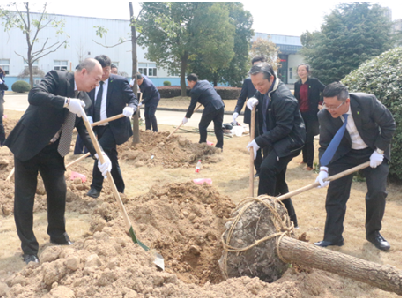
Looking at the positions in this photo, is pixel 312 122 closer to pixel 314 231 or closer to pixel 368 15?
pixel 314 231

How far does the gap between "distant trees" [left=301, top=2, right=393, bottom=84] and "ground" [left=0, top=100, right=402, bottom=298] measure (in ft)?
39.1

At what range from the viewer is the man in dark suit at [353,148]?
12.8 ft

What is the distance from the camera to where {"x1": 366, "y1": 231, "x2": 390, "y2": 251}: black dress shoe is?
4.01 meters

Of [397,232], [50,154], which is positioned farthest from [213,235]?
[397,232]

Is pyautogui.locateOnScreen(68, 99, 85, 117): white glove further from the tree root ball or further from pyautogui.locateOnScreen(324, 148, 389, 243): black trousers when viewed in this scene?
pyautogui.locateOnScreen(324, 148, 389, 243): black trousers

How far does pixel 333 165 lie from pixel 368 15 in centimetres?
1623

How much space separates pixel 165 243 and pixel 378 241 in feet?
7.43

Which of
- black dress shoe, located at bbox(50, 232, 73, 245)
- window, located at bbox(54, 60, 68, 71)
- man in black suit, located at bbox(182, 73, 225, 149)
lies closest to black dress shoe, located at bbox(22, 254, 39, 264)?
black dress shoe, located at bbox(50, 232, 73, 245)

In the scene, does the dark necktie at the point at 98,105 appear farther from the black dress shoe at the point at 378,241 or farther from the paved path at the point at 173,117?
the paved path at the point at 173,117

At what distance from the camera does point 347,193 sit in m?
4.16

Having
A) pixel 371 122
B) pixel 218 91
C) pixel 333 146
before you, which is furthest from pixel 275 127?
pixel 218 91

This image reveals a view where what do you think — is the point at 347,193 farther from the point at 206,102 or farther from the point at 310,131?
the point at 206,102

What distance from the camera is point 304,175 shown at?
699cm

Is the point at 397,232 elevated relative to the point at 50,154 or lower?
lower
